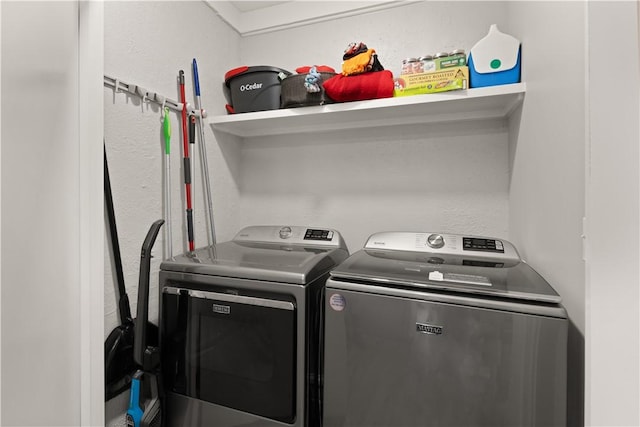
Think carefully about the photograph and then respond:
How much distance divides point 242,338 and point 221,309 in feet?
0.47

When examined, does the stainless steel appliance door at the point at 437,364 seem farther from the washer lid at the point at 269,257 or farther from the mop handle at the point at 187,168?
the mop handle at the point at 187,168

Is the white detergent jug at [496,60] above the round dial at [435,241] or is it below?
above

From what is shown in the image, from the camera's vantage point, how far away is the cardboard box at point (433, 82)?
129 centimetres

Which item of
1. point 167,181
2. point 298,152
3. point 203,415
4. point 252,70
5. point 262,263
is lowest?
point 203,415

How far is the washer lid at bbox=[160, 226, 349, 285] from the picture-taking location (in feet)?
3.79

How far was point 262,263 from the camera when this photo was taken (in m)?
1.24

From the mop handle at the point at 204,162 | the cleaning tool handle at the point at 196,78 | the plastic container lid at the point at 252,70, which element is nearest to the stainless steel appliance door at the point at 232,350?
the mop handle at the point at 204,162

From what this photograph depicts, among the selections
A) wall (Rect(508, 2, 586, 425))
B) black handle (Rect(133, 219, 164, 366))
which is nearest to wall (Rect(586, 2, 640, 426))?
wall (Rect(508, 2, 586, 425))

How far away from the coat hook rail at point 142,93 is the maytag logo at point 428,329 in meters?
1.45

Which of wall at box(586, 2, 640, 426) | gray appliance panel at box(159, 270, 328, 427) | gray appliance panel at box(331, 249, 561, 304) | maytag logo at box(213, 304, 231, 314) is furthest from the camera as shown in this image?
maytag logo at box(213, 304, 231, 314)

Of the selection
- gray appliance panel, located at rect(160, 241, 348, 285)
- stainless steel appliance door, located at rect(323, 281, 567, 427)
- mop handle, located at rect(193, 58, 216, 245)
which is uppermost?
mop handle, located at rect(193, 58, 216, 245)

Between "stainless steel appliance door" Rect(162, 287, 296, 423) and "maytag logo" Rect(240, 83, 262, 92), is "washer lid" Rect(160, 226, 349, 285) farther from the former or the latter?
"maytag logo" Rect(240, 83, 262, 92)

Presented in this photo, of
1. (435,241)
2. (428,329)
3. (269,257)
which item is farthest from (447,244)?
(269,257)

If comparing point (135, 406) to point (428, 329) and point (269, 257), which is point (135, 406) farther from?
point (428, 329)
